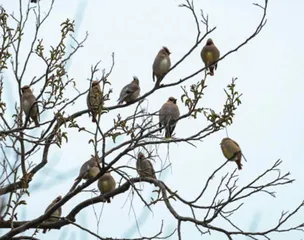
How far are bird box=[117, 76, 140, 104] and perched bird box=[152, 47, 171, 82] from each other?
38 cm

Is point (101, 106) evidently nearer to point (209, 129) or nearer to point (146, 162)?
point (209, 129)

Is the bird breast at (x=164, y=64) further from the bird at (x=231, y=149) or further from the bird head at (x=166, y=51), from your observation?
the bird at (x=231, y=149)

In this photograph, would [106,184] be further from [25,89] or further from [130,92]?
[25,89]

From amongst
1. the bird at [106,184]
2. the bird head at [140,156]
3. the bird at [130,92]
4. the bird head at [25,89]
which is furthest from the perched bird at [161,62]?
the bird head at [140,156]

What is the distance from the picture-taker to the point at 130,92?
409 inches

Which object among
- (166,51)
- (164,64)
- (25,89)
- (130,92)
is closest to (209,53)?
(164,64)

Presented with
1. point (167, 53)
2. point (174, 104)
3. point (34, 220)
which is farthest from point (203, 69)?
point (167, 53)

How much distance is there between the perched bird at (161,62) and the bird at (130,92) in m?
0.38

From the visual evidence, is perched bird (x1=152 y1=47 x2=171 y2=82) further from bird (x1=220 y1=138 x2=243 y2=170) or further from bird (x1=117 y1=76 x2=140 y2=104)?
bird (x1=220 y1=138 x2=243 y2=170)

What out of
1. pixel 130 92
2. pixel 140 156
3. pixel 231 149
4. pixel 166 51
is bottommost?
pixel 140 156

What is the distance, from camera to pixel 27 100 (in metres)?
9.45

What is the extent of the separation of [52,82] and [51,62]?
0.63m

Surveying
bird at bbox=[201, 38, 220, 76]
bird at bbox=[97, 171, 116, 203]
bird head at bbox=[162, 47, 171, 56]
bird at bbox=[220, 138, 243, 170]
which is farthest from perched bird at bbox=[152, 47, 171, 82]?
bird at bbox=[220, 138, 243, 170]

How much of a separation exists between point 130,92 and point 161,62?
514mm
